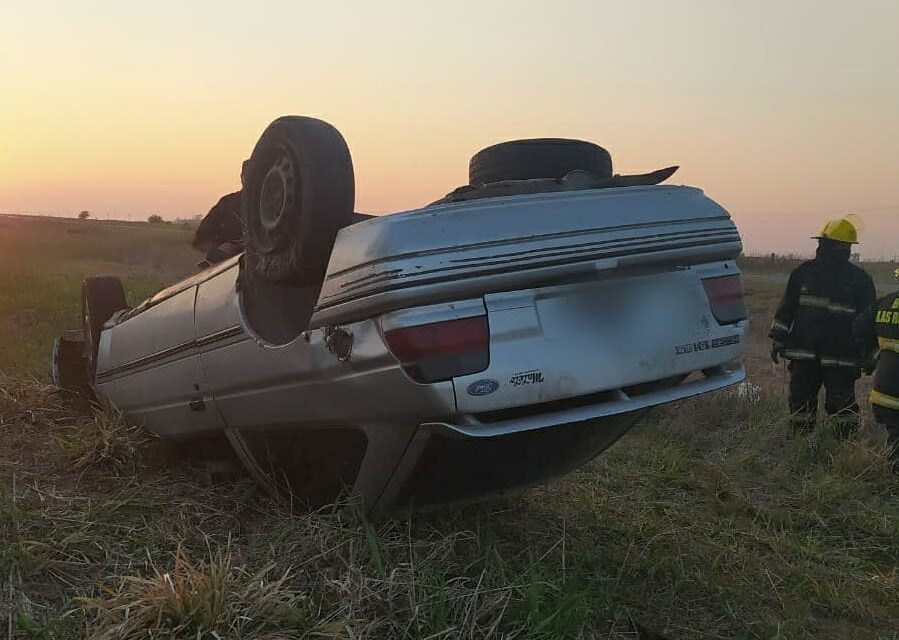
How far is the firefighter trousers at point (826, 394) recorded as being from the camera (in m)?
5.99

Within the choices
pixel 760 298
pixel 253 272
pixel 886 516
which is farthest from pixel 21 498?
pixel 760 298

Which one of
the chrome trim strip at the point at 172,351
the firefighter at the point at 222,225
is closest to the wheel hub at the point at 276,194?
the chrome trim strip at the point at 172,351

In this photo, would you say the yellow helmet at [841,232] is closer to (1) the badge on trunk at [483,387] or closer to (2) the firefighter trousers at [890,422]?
(2) the firefighter trousers at [890,422]

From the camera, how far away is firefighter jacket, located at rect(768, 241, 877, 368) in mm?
6273

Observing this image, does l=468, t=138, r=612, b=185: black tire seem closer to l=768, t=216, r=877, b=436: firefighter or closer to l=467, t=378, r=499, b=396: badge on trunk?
l=467, t=378, r=499, b=396: badge on trunk

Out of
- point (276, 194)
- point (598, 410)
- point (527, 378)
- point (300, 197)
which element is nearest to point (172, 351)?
point (276, 194)

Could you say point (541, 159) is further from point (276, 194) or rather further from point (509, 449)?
point (509, 449)

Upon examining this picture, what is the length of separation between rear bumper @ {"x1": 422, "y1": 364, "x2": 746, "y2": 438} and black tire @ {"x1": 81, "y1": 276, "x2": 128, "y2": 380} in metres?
3.15

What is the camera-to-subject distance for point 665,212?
8.93ft

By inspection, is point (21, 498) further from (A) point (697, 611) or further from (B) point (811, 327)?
(B) point (811, 327)

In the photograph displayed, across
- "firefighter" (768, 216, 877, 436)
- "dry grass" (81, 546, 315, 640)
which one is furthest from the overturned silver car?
"firefighter" (768, 216, 877, 436)

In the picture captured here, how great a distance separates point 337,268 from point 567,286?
730mm

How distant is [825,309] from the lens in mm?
6363

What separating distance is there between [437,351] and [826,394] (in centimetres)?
504
